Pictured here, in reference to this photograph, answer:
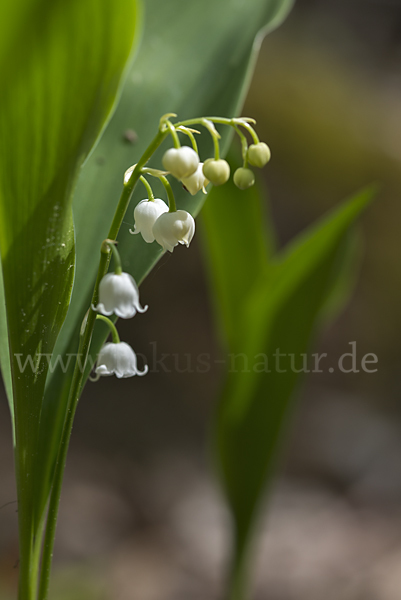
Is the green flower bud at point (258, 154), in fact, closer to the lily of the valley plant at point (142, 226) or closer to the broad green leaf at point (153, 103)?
the lily of the valley plant at point (142, 226)

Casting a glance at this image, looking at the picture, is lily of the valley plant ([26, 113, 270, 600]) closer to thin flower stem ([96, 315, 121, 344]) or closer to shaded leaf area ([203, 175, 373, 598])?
thin flower stem ([96, 315, 121, 344])

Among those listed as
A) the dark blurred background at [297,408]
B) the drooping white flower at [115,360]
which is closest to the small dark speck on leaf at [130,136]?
the drooping white flower at [115,360]

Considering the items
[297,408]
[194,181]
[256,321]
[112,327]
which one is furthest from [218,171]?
[297,408]

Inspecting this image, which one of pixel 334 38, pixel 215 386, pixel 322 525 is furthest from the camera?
pixel 334 38

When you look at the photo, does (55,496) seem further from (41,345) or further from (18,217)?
(18,217)

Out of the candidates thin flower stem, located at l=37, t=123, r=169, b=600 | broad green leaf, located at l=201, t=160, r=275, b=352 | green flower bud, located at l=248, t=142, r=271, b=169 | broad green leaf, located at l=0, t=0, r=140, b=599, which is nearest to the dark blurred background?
broad green leaf, located at l=201, t=160, r=275, b=352

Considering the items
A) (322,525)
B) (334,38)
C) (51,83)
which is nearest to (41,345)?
(51,83)
